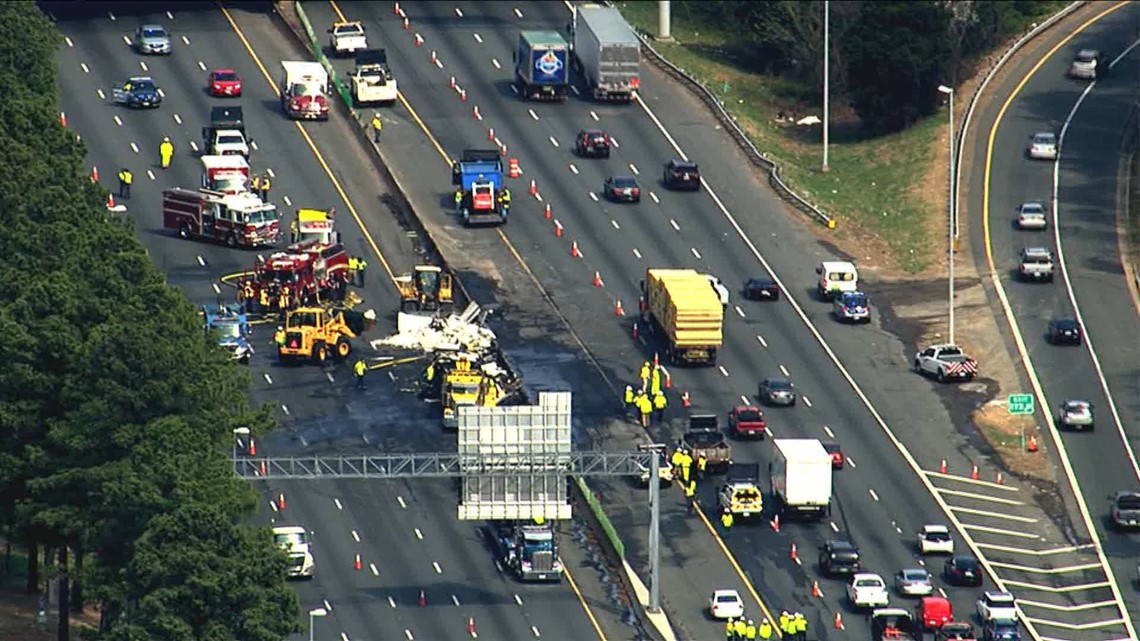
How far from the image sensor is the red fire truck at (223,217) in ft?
616

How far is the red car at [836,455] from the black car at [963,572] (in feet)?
37.6

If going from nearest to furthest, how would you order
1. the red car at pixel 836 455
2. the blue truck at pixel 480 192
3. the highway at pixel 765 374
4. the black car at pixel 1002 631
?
the black car at pixel 1002 631, the highway at pixel 765 374, the red car at pixel 836 455, the blue truck at pixel 480 192

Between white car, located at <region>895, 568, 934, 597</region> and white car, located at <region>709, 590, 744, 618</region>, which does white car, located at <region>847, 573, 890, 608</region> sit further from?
white car, located at <region>709, 590, 744, 618</region>

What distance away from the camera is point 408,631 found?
14375 centimetres

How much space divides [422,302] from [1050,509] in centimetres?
3805

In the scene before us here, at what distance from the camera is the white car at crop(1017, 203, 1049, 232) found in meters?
192

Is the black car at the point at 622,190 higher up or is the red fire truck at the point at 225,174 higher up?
the red fire truck at the point at 225,174

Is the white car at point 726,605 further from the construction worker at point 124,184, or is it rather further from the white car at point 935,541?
the construction worker at point 124,184

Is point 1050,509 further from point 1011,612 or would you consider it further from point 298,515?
point 298,515

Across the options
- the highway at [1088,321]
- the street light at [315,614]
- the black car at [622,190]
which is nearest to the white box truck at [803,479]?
the highway at [1088,321]

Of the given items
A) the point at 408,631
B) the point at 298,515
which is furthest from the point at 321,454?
the point at 408,631

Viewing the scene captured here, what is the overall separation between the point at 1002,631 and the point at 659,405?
29259mm

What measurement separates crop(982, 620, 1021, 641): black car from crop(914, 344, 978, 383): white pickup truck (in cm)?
3105

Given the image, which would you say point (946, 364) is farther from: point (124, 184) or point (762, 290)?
point (124, 184)
